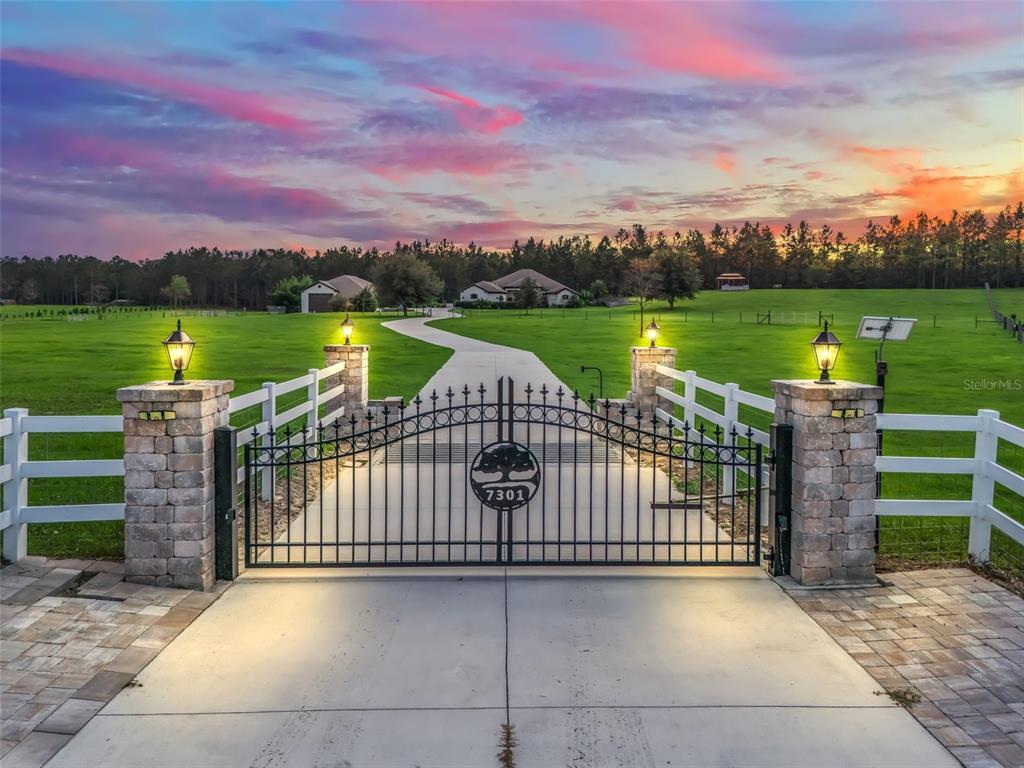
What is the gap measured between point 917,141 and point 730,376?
1240 cm

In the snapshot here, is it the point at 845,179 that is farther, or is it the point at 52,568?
the point at 845,179

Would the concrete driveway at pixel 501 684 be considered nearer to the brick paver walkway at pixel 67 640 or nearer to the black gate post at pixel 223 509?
the brick paver walkway at pixel 67 640

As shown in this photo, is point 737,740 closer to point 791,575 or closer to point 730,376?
point 791,575

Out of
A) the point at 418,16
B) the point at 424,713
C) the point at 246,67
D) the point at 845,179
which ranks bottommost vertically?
the point at 424,713

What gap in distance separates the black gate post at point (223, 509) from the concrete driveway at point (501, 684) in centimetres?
30

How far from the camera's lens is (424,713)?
405 cm

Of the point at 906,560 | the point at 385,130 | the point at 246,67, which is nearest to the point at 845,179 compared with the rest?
the point at 385,130

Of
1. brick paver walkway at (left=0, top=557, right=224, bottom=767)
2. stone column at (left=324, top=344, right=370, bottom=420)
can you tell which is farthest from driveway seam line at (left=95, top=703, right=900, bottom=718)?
stone column at (left=324, top=344, right=370, bottom=420)

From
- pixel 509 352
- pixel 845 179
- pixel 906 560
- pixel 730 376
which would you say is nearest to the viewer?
pixel 906 560

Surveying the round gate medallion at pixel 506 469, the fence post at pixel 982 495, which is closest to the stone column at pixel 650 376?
the fence post at pixel 982 495

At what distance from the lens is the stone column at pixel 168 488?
19.4 ft

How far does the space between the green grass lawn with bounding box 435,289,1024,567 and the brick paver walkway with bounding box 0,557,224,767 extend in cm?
679

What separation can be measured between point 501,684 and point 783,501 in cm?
326

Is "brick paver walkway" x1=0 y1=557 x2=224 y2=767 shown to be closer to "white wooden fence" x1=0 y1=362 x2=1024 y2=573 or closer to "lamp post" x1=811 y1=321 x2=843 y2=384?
"white wooden fence" x1=0 y1=362 x2=1024 y2=573
